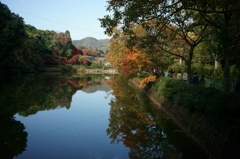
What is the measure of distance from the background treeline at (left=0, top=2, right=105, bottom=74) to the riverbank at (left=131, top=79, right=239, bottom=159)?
112ft

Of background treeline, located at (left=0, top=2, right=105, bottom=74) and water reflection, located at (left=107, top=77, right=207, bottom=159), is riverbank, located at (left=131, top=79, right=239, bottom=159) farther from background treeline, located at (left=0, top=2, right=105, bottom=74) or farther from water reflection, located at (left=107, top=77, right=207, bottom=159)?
background treeline, located at (left=0, top=2, right=105, bottom=74)

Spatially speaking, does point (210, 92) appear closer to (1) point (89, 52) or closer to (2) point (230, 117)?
(2) point (230, 117)

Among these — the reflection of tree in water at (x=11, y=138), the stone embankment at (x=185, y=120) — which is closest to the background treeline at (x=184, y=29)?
the stone embankment at (x=185, y=120)

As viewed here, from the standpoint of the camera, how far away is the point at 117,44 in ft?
111

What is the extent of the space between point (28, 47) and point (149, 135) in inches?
1992

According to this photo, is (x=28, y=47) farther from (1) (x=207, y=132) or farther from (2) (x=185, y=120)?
(1) (x=207, y=132)

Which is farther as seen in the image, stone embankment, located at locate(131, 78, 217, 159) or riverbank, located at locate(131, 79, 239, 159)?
stone embankment, located at locate(131, 78, 217, 159)

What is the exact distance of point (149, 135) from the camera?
11.2 meters

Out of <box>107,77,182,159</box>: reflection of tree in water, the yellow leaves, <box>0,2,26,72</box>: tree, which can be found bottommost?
<box>107,77,182,159</box>: reflection of tree in water

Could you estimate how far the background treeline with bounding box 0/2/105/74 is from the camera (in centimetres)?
3825

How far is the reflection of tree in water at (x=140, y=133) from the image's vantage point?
9000 mm

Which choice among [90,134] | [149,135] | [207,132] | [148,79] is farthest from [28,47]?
[207,132]

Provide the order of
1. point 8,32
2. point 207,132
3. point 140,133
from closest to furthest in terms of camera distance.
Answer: point 207,132 → point 140,133 → point 8,32

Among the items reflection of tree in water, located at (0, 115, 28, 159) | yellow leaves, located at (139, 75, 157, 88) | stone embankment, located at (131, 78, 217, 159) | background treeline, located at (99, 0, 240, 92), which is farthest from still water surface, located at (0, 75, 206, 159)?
yellow leaves, located at (139, 75, 157, 88)
